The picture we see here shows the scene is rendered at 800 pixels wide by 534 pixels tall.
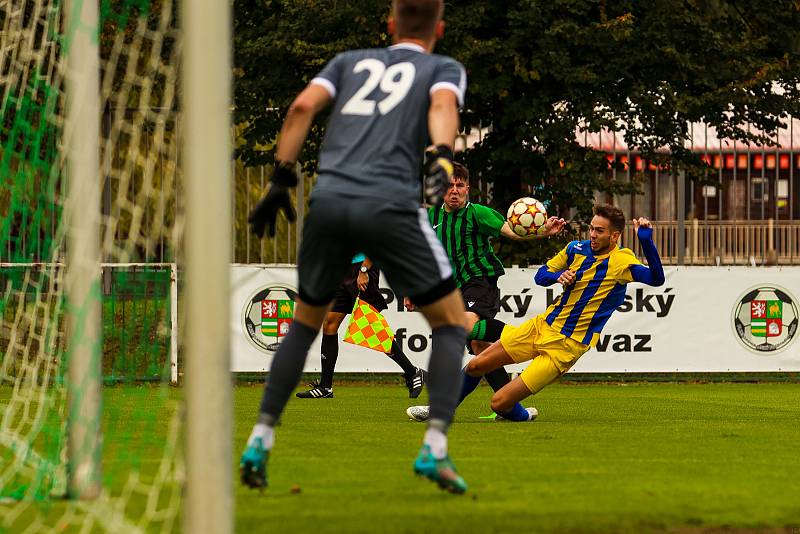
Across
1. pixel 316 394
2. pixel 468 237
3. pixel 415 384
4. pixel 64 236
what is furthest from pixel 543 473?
pixel 415 384

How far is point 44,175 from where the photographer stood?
22.7 ft

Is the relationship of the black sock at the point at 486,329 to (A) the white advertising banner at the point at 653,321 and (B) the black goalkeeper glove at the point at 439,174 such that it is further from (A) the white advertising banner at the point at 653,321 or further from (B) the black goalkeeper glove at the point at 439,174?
(B) the black goalkeeper glove at the point at 439,174

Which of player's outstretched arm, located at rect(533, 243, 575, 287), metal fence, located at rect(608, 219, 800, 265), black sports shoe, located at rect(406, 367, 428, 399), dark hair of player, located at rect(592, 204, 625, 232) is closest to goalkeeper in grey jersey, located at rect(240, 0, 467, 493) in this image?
dark hair of player, located at rect(592, 204, 625, 232)

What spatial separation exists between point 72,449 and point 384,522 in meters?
1.21

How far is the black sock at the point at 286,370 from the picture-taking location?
577cm

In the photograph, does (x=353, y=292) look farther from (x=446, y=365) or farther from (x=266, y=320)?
(x=446, y=365)

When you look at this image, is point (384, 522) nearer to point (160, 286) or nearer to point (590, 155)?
point (160, 286)

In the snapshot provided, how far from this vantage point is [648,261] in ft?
31.3

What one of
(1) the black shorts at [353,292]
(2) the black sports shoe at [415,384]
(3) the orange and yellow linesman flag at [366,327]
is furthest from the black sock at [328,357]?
(3) the orange and yellow linesman flag at [366,327]

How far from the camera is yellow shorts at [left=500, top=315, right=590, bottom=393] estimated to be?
375 inches

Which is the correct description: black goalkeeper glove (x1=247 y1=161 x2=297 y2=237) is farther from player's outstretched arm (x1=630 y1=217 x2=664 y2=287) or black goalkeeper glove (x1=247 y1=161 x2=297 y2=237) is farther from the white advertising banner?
the white advertising banner

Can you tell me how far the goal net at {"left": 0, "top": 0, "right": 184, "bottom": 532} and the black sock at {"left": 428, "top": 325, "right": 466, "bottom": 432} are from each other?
3.33ft

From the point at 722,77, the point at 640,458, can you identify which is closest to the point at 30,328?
the point at 640,458

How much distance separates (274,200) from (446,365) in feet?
3.12
